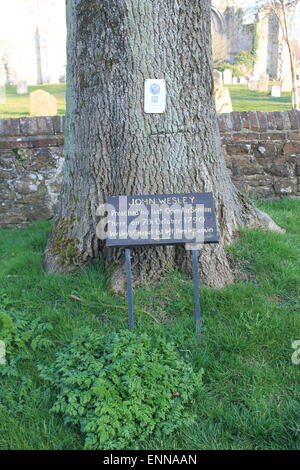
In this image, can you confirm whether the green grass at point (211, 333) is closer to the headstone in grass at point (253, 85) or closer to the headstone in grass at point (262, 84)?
the headstone in grass at point (262, 84)

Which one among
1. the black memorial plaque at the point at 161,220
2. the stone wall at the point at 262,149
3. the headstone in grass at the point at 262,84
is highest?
the headstone in grass at the point at 262,84

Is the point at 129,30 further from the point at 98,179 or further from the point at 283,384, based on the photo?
the point at 283,384

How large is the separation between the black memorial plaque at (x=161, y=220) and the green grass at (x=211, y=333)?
2.08ft

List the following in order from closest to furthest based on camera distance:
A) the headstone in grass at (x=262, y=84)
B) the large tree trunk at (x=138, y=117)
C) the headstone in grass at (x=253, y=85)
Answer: the large tree trunk at (x=138, y=117)
the headstone in grass at (x=262, y=84)
the headstone in grass at (x=253, y=85)

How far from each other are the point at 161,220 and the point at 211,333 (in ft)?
2.92

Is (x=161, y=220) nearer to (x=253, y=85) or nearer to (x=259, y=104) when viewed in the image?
(x=259, y=104)

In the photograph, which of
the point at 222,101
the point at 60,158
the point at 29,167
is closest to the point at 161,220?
the point at 60,158

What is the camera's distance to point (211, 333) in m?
3.18

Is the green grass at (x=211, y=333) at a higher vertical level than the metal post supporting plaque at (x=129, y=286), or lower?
lower

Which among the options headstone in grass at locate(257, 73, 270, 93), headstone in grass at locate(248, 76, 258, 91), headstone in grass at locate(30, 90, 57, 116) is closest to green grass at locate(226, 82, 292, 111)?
headstone in grass at locate(257, 73, 270, 93)

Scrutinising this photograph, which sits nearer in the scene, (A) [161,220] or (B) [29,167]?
(A) [161,220]

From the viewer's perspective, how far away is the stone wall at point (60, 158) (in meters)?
5.75

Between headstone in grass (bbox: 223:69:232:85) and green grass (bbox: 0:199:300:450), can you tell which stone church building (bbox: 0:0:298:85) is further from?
green grass (bbox: 0:199:300:450)

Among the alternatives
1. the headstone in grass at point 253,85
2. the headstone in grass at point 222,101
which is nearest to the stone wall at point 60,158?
the headstone in grass at point 222,101
